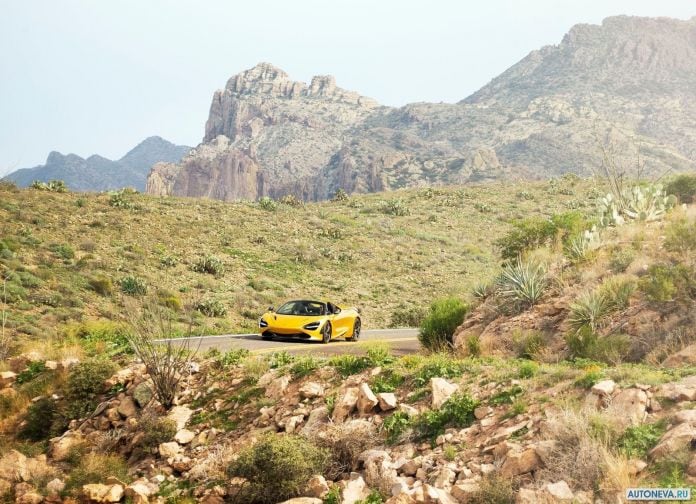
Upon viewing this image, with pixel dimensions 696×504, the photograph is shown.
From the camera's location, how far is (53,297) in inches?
891

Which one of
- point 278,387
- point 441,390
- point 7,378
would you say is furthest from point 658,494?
point 7,378

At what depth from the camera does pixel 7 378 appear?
51.4 feet

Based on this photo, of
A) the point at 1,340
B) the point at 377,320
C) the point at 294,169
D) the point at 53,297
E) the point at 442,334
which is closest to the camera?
the point at 442,334

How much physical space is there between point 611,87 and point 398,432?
192 meters

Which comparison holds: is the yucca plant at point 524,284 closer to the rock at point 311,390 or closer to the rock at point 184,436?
the rock at point 311,390

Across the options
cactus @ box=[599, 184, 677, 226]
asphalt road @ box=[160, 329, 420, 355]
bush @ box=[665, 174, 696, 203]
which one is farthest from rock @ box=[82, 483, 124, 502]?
bush @ box=[665, 174, 696, 203]

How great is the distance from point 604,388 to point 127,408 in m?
9.70

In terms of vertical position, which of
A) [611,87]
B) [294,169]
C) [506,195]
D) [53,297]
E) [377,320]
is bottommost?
[377,320]

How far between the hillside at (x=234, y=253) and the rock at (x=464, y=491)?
10.8 metres

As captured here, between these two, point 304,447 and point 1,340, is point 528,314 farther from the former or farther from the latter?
point 1,340

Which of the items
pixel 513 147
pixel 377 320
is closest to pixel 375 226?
pixel 377 320

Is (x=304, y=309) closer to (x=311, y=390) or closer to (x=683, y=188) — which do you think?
(x=311, y=390)

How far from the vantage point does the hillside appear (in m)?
24.7

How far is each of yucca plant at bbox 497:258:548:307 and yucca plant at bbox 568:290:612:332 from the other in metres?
1.58
